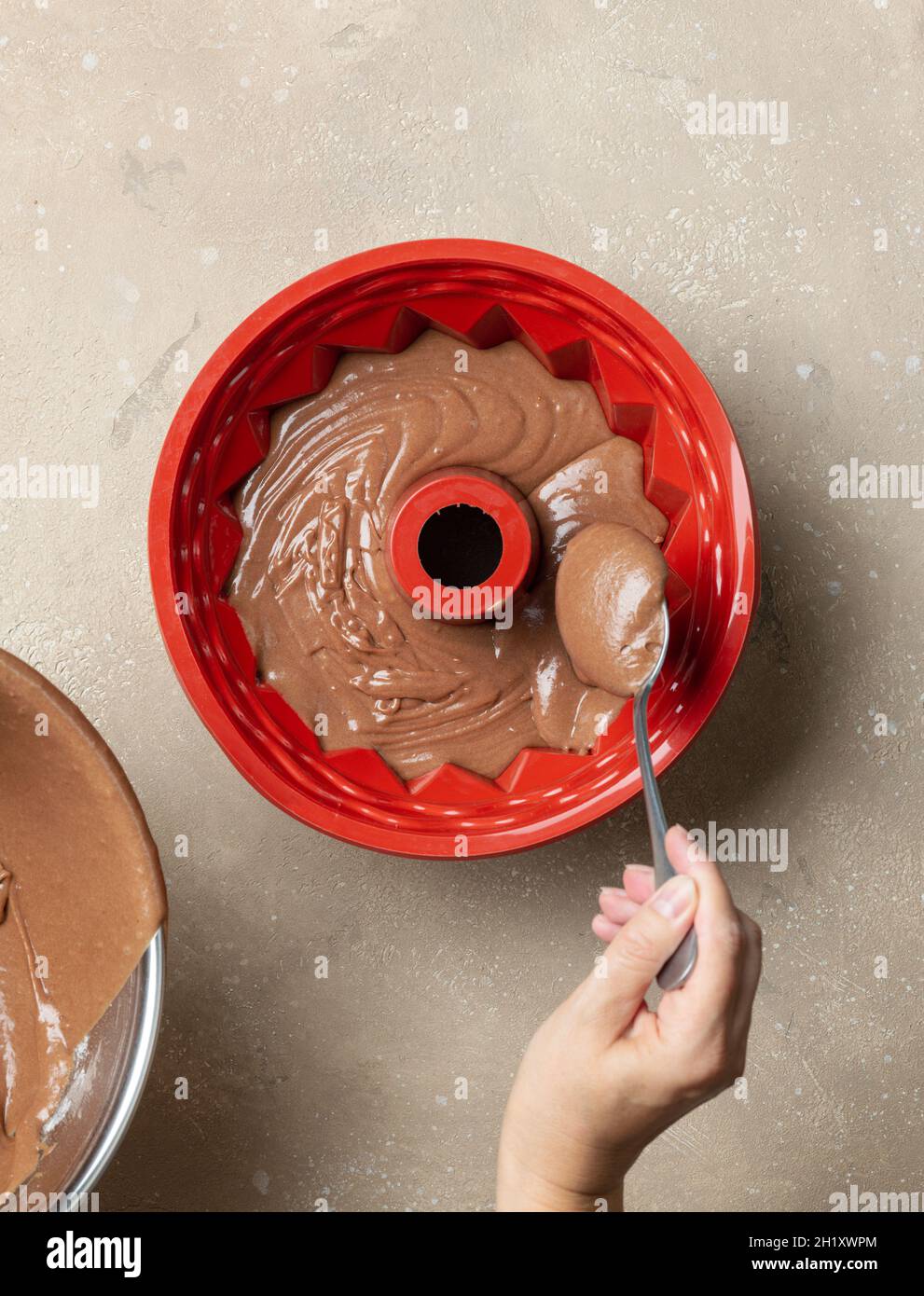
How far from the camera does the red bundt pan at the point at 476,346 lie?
5.41ft

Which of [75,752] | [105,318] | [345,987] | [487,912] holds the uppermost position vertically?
[105,318]

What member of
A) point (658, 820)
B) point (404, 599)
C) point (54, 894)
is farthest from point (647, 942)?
point (54, 894)


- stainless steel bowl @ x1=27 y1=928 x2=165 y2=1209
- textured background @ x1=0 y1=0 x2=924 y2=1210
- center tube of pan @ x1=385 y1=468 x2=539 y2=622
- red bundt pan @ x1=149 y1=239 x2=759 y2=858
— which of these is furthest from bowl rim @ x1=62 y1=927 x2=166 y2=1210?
center tube of pan @ x1=385 y1=468 x2=539 y2=622

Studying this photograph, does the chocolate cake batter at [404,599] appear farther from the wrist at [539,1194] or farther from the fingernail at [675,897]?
the wrist at [539,1194]

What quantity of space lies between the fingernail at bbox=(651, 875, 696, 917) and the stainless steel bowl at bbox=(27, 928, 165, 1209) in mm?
743

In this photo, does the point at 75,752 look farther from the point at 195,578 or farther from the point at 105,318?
the point at 105,318

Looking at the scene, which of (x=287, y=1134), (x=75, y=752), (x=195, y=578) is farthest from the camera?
(x=287, y=1134)

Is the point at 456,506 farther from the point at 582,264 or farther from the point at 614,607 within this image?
the point at 582,264

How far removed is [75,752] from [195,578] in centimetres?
35

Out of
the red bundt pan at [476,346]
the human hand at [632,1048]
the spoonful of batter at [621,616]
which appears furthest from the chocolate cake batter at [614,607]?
the human hand at [632,1048]

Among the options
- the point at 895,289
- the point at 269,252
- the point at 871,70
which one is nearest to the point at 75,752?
the point at 269,252

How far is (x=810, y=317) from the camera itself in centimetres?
208

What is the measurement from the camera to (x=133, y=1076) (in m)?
1.53

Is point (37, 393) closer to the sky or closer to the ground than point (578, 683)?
closer to the sky
